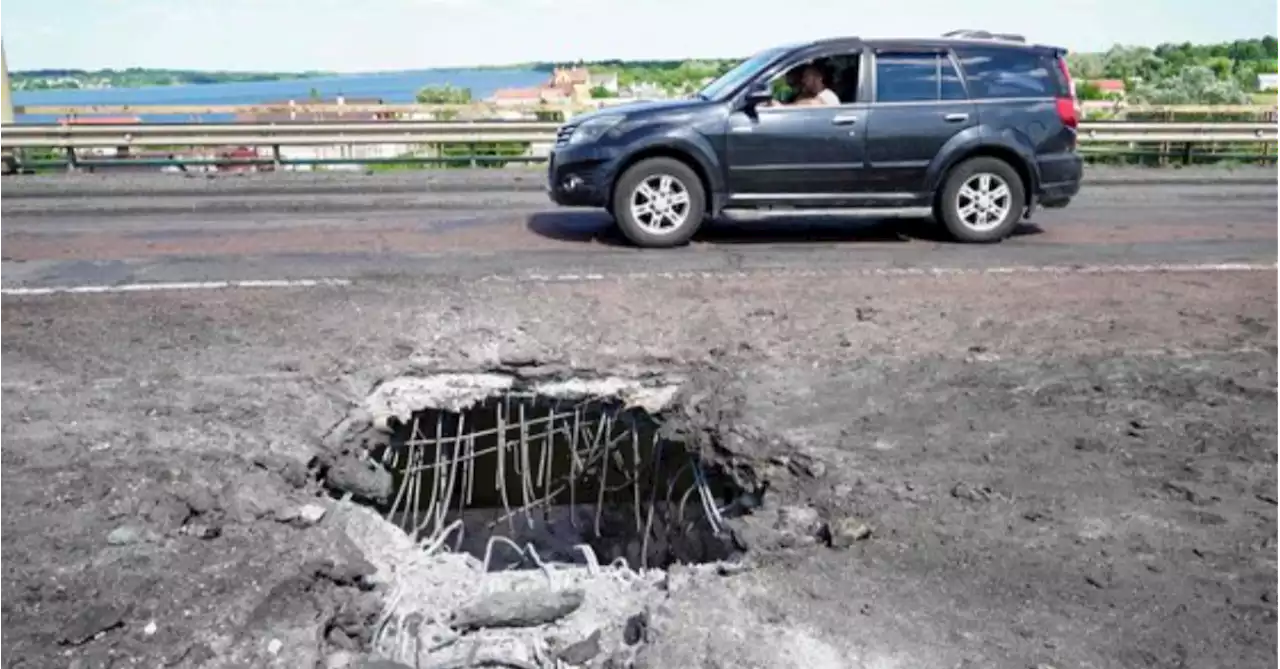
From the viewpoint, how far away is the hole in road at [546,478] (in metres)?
5.77

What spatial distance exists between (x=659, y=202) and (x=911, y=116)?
8.20ft

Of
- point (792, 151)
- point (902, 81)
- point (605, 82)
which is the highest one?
point (605, 82)

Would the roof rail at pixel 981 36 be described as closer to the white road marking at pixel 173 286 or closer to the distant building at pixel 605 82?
the white road marking at pixel 173 286

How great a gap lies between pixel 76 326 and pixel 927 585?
5815 mm

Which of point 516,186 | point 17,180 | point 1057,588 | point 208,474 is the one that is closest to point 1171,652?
point 1057,588

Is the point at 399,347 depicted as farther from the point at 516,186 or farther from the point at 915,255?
the point at 516,186

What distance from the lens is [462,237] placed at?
10914mm

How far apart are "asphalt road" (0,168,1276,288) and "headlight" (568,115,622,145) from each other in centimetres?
99

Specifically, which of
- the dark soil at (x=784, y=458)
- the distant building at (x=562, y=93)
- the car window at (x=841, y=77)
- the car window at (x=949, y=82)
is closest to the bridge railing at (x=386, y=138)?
the distant building at (x=562, y=93)

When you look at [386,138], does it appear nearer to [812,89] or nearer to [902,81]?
[812,89]

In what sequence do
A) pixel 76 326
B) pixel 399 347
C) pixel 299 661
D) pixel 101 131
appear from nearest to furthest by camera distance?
1. pixel 299 661
2. pixel 399 347
3. pixel 76 326
4. pixel 101 131

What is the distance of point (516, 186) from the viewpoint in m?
15.5

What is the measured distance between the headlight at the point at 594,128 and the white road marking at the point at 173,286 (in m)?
2.75

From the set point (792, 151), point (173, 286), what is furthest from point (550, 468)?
point (792, 151)
